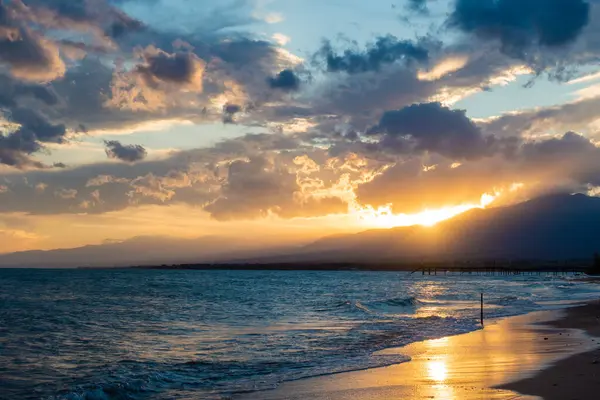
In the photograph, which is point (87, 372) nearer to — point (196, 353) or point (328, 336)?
point (196, 353)

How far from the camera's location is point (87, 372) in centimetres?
1881

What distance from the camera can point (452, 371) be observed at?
1723 centimetres

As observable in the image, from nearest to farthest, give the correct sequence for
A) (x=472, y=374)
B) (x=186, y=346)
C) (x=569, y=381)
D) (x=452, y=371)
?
(x=569, y=381) < (x=472, y=374) < (x=452, y=371) < (x=186, y=346)

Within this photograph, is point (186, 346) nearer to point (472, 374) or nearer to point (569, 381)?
point (472, 374)

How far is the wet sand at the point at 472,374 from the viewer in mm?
14094

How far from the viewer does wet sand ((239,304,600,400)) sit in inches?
555

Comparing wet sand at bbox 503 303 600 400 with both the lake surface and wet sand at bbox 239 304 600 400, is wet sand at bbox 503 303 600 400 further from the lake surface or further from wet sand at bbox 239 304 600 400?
the lake surface

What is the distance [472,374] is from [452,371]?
82cm

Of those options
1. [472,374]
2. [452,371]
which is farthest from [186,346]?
[472,374]

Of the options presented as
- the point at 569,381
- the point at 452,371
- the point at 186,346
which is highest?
the point at 569,381

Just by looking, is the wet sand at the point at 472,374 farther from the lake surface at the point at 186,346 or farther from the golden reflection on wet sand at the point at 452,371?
the lake surface at the point at 186,346

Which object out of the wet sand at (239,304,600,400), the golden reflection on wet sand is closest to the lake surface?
the golden reflection on wet sand

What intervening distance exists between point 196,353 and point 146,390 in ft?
20.6

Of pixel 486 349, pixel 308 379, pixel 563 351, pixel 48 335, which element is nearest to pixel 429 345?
pixel 486 349
